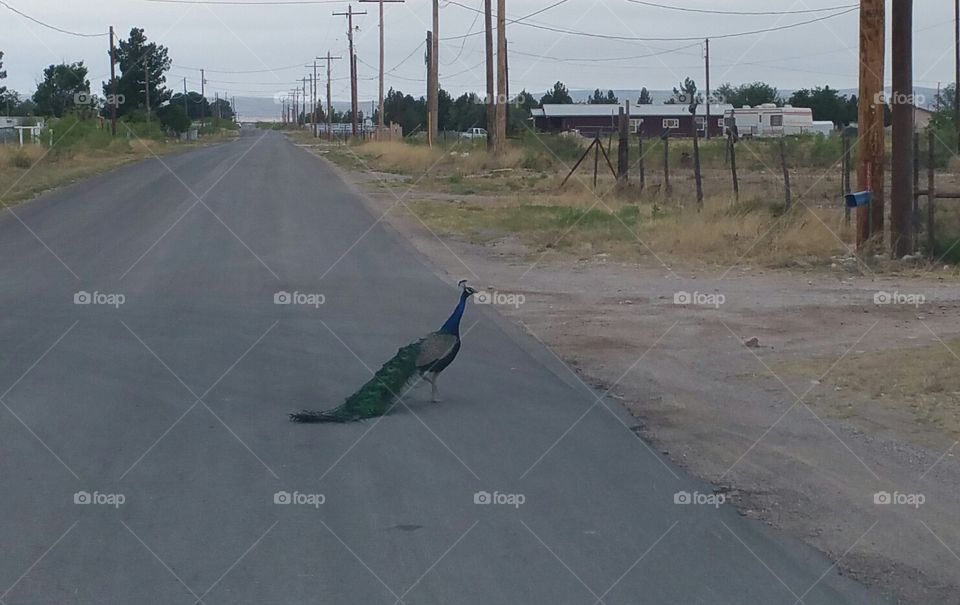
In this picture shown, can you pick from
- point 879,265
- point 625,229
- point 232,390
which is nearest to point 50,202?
point 625,229

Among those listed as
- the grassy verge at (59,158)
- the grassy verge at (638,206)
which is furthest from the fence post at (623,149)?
the grassy verge at (59,158)

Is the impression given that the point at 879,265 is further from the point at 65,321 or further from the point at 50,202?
the point at 50,202

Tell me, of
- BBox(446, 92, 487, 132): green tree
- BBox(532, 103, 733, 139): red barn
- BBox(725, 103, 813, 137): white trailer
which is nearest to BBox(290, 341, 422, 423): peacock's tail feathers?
BBox(725, 103, 813, 137): white trailer

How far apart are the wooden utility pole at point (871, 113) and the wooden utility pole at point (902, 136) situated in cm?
21

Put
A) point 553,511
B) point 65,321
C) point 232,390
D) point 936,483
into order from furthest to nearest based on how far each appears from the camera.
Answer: point 65,321 < point 232,390 < point 936,483 < point 553,511

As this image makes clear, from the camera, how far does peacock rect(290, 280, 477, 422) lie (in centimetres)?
897

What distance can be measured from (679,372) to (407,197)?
24768 millimetres

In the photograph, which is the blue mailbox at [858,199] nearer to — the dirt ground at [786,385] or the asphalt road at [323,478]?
the dirt ground at [786,385]

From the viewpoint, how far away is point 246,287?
16.3 metres

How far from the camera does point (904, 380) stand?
10.4 metres

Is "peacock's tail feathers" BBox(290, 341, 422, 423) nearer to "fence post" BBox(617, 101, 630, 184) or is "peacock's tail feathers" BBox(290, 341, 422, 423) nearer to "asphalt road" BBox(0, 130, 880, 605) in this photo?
"asphalt road" BBox(0, 130, 880, 605)

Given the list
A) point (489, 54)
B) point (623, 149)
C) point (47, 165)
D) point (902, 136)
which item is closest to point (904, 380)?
point (902, 136)

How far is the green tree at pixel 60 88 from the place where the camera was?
92.2 meters

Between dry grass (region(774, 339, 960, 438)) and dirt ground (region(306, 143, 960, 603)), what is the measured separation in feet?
0.12
